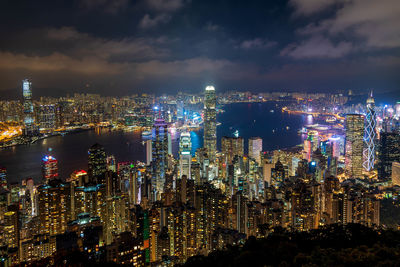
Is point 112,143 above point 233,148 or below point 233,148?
above

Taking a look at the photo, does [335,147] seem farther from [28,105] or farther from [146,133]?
[28,105]

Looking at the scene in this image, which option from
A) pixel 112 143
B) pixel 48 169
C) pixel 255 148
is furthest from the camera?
pixel 112 143

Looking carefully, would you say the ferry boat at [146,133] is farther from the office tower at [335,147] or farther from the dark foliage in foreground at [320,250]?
the dark foliage in foreground at [320,250]

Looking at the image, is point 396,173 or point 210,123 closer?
point 396,173

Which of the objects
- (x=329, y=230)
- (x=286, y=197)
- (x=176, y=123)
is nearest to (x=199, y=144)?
(x=176, y=123)

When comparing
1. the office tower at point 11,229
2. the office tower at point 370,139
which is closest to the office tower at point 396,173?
the office tower at point 370,139

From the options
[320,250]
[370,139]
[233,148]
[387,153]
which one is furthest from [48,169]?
[370,139]

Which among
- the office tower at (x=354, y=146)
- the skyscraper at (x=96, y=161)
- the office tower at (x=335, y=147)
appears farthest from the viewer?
the office tower at (x=335, y=147)
